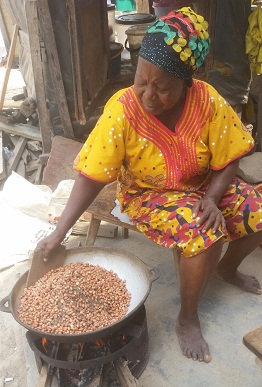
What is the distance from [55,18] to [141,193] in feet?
5.41

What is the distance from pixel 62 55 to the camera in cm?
336

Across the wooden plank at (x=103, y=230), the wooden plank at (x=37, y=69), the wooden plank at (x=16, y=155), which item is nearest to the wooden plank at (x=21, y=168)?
the wooden plank at (x=16, y=155)

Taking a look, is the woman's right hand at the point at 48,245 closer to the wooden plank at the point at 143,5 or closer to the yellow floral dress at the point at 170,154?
the yellow floral dress at the point at 170,154

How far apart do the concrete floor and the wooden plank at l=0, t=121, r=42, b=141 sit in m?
1.88

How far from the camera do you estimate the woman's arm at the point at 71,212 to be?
6.92 ft

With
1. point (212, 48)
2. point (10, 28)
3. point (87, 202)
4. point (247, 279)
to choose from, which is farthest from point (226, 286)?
point (10, 28)

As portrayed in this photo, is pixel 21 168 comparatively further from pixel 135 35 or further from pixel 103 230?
pixel 135 35

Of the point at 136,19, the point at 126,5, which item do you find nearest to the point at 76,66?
→ the point at 136,19

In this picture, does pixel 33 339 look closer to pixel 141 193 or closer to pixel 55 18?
pixel 141 193

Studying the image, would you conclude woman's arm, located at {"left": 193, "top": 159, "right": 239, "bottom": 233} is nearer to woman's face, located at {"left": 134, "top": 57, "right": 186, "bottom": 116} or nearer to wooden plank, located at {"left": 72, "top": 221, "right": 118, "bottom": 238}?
woman's face, located at {"left": 134, "top": 57, "right": 186, "bottom": 116}

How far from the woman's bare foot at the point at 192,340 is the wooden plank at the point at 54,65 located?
194 cm

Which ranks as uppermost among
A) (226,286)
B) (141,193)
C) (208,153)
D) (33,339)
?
(208,153)

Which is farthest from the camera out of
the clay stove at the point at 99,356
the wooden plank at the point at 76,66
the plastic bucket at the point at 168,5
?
the plastic bucket at the point at 168,5

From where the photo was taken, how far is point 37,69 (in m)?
3.54
